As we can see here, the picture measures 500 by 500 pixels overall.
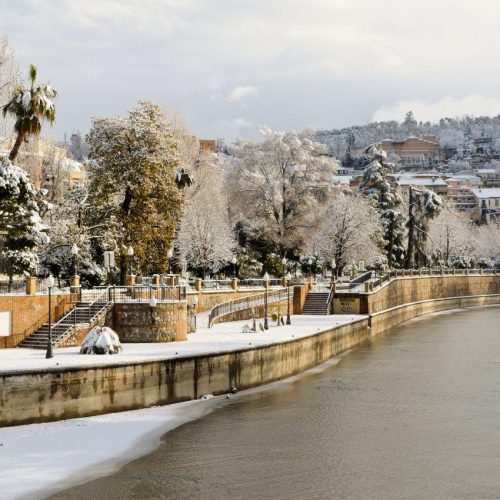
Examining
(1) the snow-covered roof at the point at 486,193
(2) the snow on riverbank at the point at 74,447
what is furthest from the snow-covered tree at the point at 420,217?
(1) the snow-covered roof at the point at 486,193

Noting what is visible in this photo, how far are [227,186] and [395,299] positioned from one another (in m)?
18.1

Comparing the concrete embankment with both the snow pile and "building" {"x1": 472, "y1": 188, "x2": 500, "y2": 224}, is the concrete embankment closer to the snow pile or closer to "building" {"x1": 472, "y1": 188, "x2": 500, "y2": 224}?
the snow pile

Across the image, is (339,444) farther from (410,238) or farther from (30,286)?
(410,238)

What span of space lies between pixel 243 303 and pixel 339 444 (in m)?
25.6

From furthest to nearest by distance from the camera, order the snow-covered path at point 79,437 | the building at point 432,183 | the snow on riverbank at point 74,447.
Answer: the building at point 432,183
the snow-covered path at point 79,437
the snow on riverbank at point 74,447

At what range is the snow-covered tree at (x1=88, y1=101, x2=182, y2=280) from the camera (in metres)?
48.9

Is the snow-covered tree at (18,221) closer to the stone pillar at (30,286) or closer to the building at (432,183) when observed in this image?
the stone pillar at (30,286)

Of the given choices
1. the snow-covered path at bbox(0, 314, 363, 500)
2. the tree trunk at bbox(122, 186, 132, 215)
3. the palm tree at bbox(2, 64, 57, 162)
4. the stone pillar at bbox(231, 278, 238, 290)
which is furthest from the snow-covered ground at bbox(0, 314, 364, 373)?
the palm tree at bbox(2, 64, 57, 162)

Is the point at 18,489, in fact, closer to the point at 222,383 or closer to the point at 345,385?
the point at 222,383

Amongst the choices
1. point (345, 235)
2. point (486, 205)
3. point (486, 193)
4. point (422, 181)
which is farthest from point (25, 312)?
point (422, 181)

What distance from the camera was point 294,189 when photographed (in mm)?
70000

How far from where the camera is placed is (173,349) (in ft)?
114

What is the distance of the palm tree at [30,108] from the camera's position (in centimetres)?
3919

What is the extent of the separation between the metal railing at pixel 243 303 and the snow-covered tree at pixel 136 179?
476 cm
